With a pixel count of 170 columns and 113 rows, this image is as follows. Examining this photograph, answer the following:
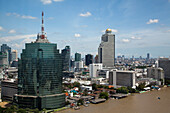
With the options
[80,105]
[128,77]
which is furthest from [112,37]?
[80,105]

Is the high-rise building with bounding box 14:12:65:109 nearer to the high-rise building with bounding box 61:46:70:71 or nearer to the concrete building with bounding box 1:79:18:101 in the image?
the concrete building with bounding box 1:79:18:101

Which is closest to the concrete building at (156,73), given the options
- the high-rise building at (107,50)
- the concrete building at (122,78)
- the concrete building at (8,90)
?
the concrete building at (122,78)

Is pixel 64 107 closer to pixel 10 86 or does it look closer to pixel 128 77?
pixel 10 86

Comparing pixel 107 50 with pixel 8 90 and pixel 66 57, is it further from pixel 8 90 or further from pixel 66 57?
pixel 8 90

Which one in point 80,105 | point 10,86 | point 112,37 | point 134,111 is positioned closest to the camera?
point 134,111

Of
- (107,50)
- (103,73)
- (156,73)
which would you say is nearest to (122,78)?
(156,73)

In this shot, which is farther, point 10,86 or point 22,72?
point 10,86

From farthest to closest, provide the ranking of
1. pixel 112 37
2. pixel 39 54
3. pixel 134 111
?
pixel 112 37, pixel 39 54, pixel 134 111
